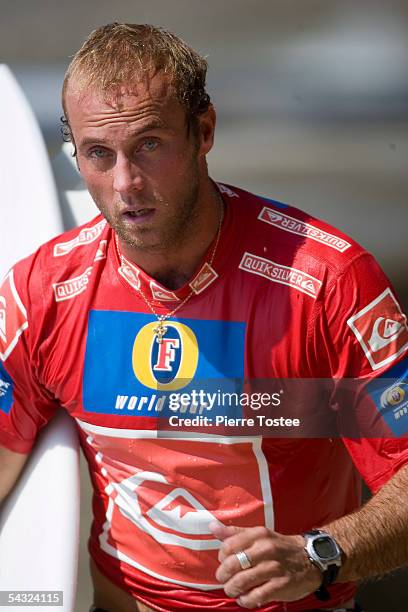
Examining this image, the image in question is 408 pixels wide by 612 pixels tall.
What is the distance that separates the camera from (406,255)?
2547 mm

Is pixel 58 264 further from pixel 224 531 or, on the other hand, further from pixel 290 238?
pixel 224 531

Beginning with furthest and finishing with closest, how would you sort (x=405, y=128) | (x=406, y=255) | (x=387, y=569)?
(x=405, y=128) → (x=406, y=255) → (x=387, y=569)

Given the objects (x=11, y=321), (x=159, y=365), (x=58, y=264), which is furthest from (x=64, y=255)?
(x=159, y=365)

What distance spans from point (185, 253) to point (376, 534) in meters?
0.47

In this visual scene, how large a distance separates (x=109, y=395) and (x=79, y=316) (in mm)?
123

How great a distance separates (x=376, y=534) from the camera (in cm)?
137

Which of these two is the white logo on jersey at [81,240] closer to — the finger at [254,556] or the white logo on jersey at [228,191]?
the white logo on jersey at [228,191]

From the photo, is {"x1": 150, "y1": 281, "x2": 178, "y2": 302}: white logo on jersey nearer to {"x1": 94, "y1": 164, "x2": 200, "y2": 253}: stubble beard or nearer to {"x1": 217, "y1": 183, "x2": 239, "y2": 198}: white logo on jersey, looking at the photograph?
{"x1": 94, "y1": 164, "x2": 200, "y2": 253}: stubble beard

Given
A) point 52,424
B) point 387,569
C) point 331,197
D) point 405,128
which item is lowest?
point 387,569

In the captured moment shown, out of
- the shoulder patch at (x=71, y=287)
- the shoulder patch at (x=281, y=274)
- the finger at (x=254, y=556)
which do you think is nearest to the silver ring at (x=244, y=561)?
the finger at (x=254, y=556)

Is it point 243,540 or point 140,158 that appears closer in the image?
point 243,540

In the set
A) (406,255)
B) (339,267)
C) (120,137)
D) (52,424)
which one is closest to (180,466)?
(52,424)

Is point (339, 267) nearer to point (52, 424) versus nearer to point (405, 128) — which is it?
point (52, 424)

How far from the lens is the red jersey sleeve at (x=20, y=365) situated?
1.57m
